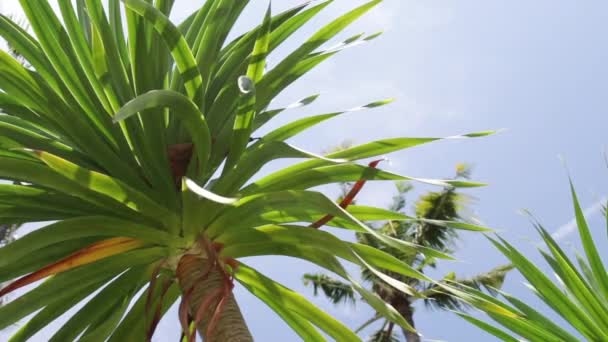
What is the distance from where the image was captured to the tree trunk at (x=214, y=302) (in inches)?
71.8

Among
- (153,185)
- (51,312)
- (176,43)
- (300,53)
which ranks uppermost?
(300,53)

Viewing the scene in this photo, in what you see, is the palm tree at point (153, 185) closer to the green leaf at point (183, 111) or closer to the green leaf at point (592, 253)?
the green leaf at point (183, 111)

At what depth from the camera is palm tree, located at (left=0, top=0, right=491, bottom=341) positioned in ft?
6.29

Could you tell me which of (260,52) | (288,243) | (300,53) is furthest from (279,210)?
(300,53)

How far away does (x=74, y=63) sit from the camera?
2.32m

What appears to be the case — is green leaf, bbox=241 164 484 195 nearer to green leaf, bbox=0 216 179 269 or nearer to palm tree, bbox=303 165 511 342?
green leaf, bbox=0 216 179 269

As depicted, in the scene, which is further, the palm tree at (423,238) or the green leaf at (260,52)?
the palm tree at (423,238)

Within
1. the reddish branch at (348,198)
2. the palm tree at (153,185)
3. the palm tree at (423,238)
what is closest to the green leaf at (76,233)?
the palm tree at (153,185)

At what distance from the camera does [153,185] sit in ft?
7.21

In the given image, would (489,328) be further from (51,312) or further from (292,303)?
(51,312)

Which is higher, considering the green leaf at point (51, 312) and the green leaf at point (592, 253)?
the green leaf at point (592, 253)

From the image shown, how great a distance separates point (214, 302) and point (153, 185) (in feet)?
1.55

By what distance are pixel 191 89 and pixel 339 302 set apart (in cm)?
1427

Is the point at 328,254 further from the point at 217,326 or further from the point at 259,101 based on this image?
the point at 259,101
